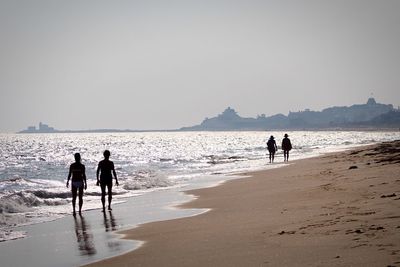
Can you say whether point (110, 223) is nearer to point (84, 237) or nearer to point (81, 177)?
point (84, 237)

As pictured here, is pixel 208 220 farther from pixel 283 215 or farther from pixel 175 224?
pixel 283 215

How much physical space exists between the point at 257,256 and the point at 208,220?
412 cm

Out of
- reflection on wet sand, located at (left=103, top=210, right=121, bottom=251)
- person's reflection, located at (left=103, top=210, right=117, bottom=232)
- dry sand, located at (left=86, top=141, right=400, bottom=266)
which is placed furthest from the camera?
person's reflection, located at (left=103, top=210, right=117, bottom=232)

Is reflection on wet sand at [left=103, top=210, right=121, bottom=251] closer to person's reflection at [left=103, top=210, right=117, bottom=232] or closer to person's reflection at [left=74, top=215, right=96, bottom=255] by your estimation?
person's reflection at [left=103, top=210, right=117, bottom=232]

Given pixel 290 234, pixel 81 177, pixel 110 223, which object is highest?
pixel 81 177

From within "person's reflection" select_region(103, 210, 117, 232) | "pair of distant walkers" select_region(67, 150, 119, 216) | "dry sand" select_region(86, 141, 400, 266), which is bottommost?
"person's reflection" select_region(103, 210, 117, 232)

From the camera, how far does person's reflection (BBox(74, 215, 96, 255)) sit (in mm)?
7890

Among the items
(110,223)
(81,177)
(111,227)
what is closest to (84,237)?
(111,227)

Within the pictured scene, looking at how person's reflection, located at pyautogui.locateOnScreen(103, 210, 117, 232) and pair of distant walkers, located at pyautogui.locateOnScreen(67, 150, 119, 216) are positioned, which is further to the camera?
pair of distant walkers, located at pyautogui.locateOnScreen(67, 150, 119, 216)

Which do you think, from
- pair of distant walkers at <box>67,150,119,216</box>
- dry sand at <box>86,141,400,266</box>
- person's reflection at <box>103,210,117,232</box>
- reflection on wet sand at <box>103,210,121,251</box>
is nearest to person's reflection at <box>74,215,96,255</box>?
reflection on wet sand at <box>103,210,121,251</box>

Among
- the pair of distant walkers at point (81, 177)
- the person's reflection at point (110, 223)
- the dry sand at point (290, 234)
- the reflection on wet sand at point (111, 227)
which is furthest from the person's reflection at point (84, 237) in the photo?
the pair of distant walkers at point (81, 177)

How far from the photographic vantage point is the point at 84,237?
30.3 ft

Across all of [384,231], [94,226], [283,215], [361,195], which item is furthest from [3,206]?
Answer: [384,231]

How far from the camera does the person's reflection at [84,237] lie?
25.9 feet
